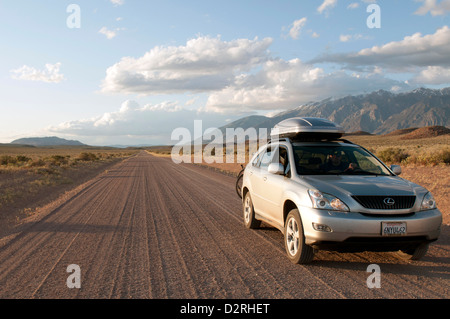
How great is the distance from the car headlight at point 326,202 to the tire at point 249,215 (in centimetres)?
271

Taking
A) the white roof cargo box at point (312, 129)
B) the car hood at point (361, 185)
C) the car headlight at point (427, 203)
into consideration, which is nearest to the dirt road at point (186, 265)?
the car headlight at point (427, 203)

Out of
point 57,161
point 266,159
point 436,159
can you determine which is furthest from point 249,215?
point 57,161

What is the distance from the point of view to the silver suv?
4840 mm

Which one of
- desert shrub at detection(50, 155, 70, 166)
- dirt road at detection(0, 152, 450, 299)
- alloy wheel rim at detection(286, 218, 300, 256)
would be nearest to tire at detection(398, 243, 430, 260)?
dirt road at detection(0, 152, 450, 299)

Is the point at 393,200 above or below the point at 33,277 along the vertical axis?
above

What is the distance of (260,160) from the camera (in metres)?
7.78

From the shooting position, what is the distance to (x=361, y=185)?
5.23 meters

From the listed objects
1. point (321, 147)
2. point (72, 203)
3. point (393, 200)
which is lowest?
point (72, 203)

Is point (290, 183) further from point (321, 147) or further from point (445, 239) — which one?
point (445, 239)

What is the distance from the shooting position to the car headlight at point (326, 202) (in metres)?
4.95

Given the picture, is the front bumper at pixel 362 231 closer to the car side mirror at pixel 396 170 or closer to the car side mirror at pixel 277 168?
the car side mirror at pixel 277 168

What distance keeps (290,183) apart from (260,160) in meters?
2.02
